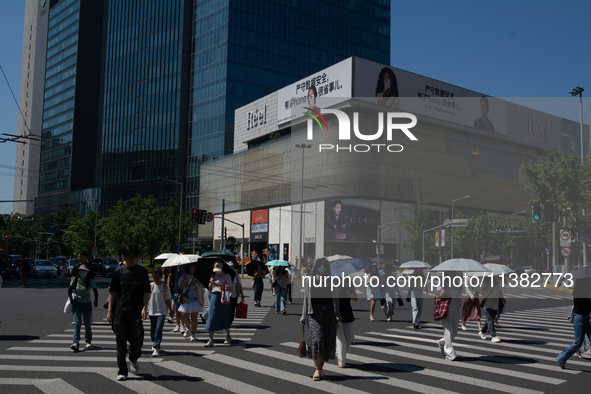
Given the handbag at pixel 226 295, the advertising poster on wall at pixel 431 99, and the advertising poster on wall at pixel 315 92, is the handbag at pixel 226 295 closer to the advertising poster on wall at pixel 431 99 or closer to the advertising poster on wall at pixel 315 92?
the advertising poster on wall at pixel 431 99

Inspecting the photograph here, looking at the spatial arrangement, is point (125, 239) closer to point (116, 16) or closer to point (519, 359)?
point (519, 359)

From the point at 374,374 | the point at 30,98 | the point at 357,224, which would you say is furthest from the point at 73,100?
the point at 374,374

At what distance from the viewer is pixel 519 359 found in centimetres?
1009

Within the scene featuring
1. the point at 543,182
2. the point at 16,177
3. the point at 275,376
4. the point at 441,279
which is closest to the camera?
the point at 275,376

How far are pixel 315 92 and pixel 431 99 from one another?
42891 mm

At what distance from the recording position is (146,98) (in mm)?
99688

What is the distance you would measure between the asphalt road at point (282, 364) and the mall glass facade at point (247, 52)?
7550 centimetres

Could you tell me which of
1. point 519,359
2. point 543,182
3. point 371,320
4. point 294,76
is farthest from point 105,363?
point 294,76

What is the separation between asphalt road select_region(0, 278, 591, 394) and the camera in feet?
24.9

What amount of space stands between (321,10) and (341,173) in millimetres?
76642

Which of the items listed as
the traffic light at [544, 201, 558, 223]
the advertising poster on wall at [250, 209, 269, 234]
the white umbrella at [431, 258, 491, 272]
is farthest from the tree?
the advertising poster on wall at [250, 209, 269, 234]

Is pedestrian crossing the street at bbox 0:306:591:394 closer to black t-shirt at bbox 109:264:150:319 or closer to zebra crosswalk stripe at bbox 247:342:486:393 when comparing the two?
zebra crosswalk stripe at bbox 247:342:486:393

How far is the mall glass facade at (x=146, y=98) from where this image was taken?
9494cm

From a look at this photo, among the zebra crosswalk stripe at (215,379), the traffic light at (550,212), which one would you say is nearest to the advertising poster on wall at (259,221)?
the traffic light at (550,212)
